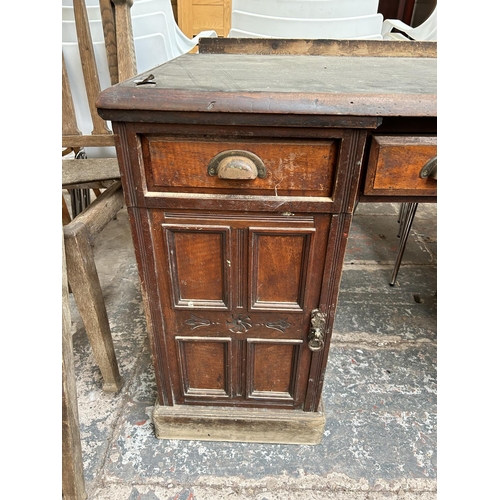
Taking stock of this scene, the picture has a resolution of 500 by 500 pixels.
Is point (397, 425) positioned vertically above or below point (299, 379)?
below

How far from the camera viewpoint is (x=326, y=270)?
880mm

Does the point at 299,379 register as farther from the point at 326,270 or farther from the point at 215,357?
the point at 326,270

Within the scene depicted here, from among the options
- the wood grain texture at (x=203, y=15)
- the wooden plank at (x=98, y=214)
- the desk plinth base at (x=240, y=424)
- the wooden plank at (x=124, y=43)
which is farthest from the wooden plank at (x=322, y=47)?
the wood grain texture at (x=203, y=15)

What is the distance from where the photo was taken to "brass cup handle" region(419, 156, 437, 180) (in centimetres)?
79

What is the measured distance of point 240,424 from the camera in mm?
1118

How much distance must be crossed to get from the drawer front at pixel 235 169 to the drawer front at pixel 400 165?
100 millimetres

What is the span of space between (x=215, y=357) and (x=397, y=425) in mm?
669

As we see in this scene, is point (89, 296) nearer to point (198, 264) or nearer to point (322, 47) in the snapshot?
point (198, 264)

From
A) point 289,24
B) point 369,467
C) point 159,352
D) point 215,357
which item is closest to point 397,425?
point 369,467

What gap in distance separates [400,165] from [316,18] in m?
1.56

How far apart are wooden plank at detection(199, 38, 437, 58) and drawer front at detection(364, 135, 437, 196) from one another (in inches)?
33.1

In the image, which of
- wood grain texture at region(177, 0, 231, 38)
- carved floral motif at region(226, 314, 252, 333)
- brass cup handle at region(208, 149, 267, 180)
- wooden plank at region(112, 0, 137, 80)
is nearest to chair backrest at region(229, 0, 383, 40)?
wooden plank at region(112, 0, 137, 80)

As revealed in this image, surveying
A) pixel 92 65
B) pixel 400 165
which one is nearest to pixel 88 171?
pixel 92 65

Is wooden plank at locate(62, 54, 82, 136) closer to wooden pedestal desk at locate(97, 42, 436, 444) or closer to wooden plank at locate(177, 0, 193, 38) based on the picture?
wooden pedestal desk at locate(97, 42, 436, 444)
